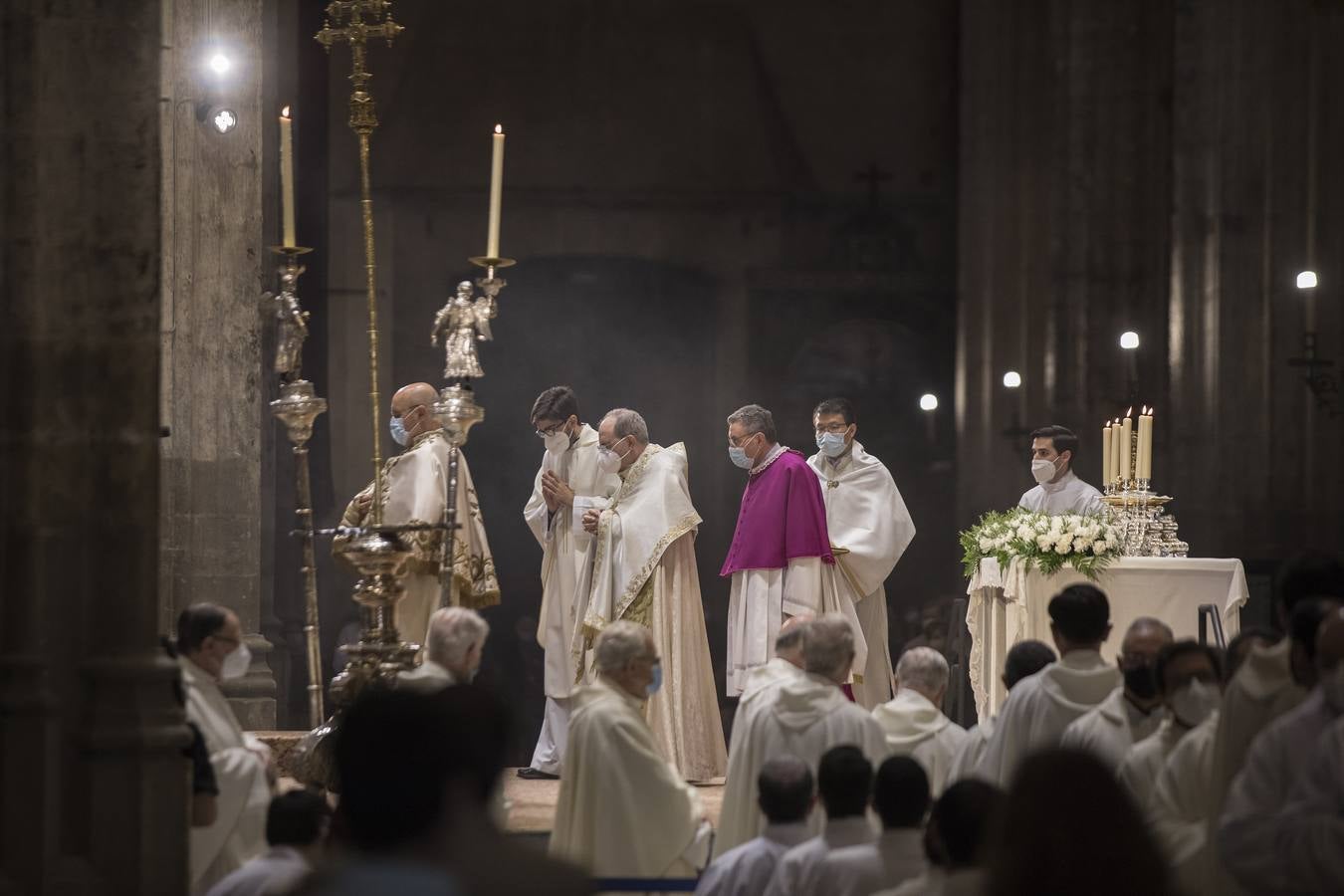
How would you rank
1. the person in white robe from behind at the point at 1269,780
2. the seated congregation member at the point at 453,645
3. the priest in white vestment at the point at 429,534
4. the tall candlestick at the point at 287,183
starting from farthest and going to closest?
the priest in white vestment at the point at 429,534, the tall candlestick at the point at 287,183, the seated congregation member at the point at 453,645, the person in white robe from behind at the point at 1269,780

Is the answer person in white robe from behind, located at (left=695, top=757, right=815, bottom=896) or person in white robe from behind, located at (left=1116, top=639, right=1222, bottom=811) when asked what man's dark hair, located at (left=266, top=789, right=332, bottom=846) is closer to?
person in white robe from behind, located at (left=695, top=757, right=815, bottom=896)

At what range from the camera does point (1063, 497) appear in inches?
404

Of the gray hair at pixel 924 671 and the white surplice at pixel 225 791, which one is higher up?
the gray hair at pixel 924 671

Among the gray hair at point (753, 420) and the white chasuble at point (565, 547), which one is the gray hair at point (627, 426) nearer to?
the white chasuble at point (565, 547)

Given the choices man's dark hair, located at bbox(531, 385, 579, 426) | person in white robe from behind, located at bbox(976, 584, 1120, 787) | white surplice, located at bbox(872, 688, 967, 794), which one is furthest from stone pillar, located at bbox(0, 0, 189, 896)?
man's dark hair, located at bbox(531, 385, 579, 426)

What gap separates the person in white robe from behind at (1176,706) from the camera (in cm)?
532

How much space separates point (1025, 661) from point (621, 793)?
1.45m

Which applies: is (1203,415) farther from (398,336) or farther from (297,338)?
(297,338)

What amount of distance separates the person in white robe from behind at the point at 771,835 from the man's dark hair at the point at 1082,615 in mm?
1288

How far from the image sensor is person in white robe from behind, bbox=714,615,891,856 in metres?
6.22

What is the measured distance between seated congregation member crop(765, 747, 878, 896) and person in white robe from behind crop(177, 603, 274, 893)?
1615 millimetres

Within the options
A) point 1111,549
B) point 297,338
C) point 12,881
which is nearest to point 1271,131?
point 1111,549

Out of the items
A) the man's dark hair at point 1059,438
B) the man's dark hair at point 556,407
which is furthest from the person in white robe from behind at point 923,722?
the man's dark hair at point 1059,438

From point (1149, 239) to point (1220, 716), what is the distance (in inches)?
447
